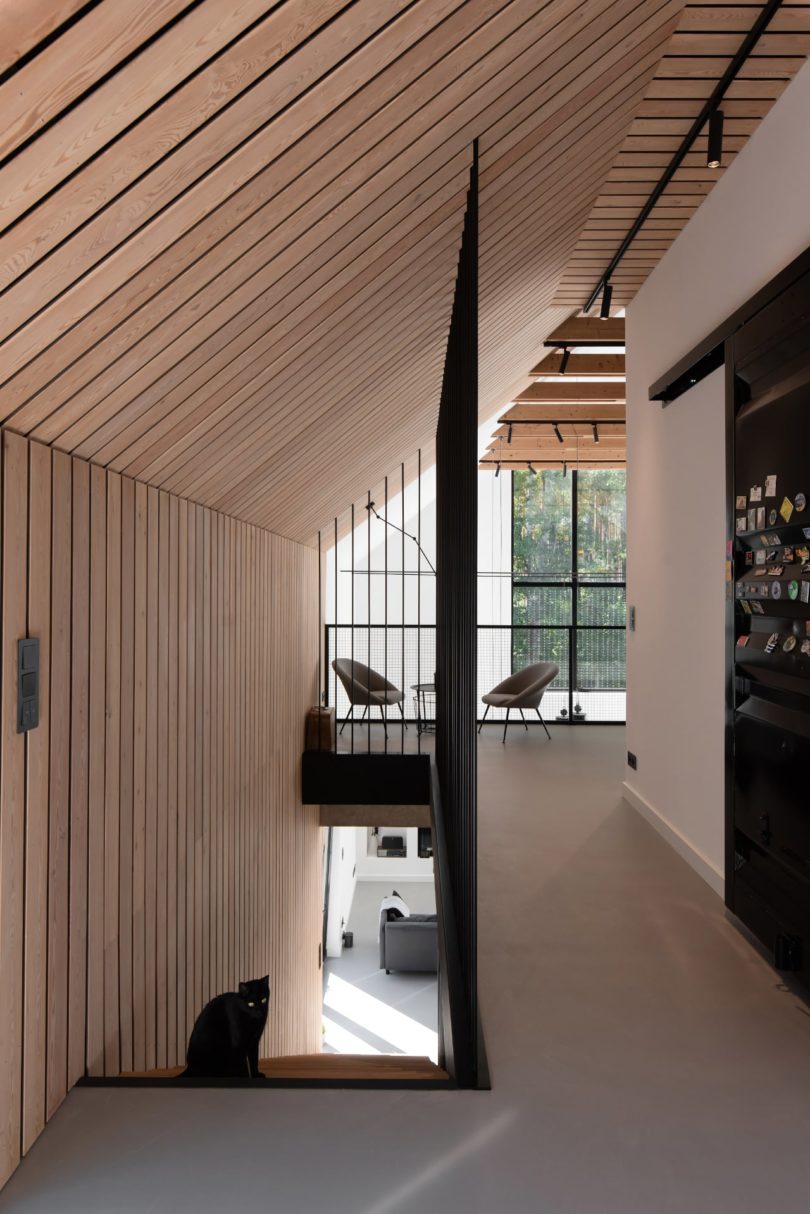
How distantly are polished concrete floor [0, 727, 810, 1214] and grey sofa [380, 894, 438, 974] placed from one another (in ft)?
28.6

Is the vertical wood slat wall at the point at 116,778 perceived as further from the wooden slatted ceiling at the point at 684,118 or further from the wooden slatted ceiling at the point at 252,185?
the wooden slatted ceiling at the point at 684,118

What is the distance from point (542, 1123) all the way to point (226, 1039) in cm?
119

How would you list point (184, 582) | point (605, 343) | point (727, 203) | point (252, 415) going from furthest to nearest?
point (605, 343) → point (727, 203) → point (184, 582) → point (252, 415)

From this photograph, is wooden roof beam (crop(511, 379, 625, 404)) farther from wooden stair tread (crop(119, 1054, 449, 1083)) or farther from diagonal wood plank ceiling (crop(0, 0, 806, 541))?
wooden stair tread (crop(119, 1054, 449, 1083))

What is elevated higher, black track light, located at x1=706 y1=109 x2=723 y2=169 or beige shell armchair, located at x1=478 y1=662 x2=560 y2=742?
black track light, located at x1=706 y1=109 x2=723 y2=169

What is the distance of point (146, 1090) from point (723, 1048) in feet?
5.81

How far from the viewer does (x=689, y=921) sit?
385 centimetres

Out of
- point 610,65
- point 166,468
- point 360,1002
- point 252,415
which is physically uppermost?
point 610,65

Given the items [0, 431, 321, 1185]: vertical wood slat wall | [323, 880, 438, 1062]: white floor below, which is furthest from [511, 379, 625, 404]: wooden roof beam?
[323, 880, 438, 1062]: white floor below

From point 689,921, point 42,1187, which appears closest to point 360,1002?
point 689,921

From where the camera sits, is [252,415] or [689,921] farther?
[689,921]

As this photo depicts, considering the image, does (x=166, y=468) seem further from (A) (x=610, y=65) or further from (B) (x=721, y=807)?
(B) (x=721, y=807)

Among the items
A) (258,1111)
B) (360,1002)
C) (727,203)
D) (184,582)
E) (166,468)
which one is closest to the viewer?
(258,1111)

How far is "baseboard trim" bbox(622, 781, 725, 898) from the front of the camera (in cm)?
418
